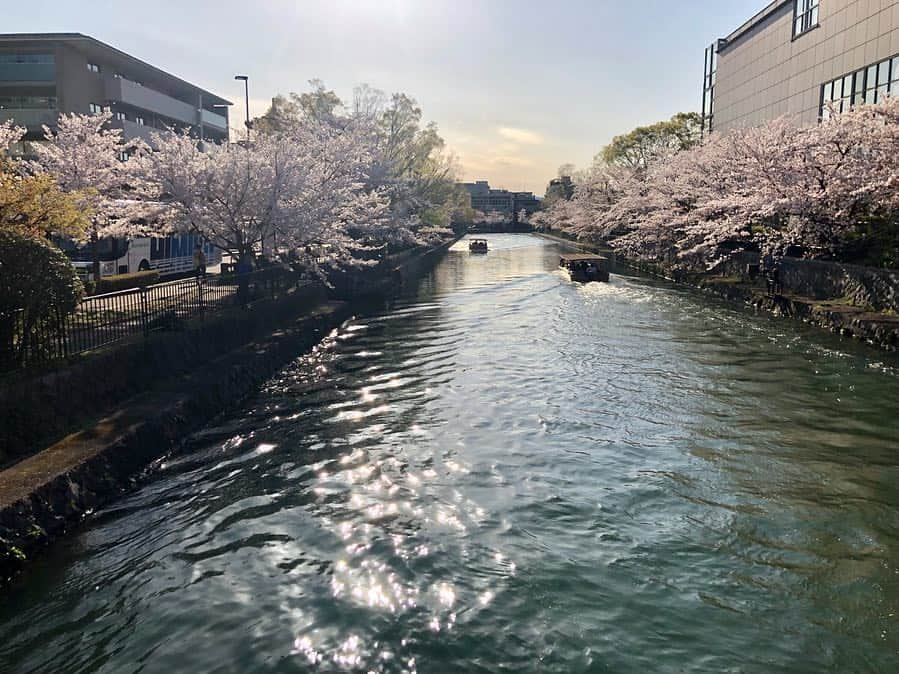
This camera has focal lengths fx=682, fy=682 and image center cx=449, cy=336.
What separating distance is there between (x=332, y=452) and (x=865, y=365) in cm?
1481

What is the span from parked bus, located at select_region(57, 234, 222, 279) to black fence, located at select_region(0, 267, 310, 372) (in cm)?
699

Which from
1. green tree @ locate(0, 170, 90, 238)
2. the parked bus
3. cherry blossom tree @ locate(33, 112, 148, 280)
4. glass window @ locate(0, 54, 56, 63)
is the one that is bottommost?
the parked bus

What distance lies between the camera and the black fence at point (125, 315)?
36.6 feet

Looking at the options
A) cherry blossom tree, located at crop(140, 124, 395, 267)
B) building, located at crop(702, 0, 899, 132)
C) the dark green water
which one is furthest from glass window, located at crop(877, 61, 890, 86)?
cherry blossom tree, located at crop(140, 124, 395, 267)

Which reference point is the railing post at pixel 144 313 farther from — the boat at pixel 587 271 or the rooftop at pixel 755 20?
the rooftop at pixel 755 20

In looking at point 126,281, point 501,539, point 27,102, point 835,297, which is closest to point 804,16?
point 835,297

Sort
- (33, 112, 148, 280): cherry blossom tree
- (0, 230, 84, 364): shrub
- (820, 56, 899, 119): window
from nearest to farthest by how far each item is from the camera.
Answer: (0, 230, 84, 364): shrub, (33, 112, 148, 280): cherry blossom tree, (820, 56, 899, 119): window

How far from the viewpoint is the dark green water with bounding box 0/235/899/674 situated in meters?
6.76

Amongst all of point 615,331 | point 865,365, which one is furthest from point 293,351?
point 865,365

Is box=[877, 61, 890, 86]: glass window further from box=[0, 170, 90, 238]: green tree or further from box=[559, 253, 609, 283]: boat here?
box=[0, 170, 90, 238]: green tree

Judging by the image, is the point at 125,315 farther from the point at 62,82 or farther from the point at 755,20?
the point at 755,20

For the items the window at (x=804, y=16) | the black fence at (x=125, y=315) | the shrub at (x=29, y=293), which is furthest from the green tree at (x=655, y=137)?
the shrub at (x=29, y=293)

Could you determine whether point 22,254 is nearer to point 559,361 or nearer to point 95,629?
point 95,629

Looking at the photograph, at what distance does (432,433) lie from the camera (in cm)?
1315
